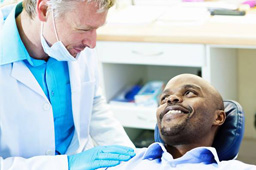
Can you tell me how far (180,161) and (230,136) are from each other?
226 mm

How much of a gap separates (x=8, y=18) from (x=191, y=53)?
906 mm

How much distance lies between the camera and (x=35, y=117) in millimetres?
1849

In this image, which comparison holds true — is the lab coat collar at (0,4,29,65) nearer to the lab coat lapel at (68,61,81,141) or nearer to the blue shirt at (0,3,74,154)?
the blue shirt at (0,3,74,154)

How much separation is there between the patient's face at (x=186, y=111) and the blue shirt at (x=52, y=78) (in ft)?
1.20

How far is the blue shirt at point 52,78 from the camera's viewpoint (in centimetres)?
181

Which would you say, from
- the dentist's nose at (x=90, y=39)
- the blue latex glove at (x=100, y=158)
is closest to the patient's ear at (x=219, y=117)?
the blue latex glove at (x=100, y=158)

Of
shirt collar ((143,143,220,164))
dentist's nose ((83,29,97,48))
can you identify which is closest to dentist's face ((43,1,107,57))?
dentist's nose ((83,29,97,48))

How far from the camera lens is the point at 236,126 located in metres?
1.83

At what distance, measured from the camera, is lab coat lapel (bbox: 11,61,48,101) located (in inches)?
70.7

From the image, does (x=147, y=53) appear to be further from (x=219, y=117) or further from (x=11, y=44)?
(x=11, y=44)

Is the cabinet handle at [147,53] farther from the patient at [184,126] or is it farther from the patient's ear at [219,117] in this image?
the patient's ear at [219,117]

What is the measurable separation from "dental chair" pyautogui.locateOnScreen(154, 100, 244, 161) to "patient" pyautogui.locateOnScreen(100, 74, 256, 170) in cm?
2

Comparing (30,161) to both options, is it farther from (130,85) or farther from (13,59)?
(130,85)

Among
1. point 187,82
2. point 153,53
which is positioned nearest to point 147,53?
point 153,53
